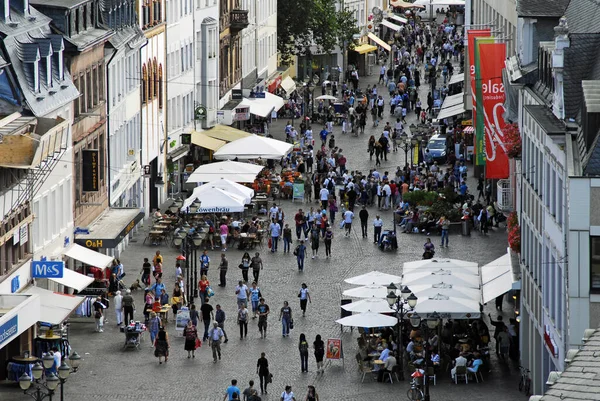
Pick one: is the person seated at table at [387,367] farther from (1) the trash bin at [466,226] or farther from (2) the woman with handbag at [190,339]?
(1) the trash bin at [466,226]

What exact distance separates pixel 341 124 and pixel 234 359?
53146 mm

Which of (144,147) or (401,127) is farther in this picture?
(401,127)

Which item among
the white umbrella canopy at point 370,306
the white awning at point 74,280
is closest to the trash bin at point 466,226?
the white umbrella canopy at point 370,306

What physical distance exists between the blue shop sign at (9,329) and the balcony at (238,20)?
53.4m

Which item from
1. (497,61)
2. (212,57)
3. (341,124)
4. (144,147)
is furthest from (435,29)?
(497,61)

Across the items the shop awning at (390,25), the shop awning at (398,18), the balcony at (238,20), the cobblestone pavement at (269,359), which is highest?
the balcony at (238,20)

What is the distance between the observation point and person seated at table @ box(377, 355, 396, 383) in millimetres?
45250

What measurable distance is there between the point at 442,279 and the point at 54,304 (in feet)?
35.4

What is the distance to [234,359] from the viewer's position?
156 ft

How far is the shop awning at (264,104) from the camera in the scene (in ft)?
305

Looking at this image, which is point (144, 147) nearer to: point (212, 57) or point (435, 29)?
point (212, 57)

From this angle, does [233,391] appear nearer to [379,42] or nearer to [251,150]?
[251,150]

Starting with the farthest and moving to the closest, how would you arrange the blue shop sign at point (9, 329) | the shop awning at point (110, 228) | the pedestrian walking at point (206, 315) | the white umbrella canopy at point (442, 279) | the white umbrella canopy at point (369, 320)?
the shop awning at point (110, 228)
the pedestrian walking at point (206, 315)
the white umbrella canopy at point (442, 279)
the white umbrella canopy at point (369, 320)
the blue shop sign at point (9, 329)

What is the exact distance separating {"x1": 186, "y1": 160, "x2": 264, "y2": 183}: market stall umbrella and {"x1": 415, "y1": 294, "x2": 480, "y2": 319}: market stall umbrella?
82.0 ft
